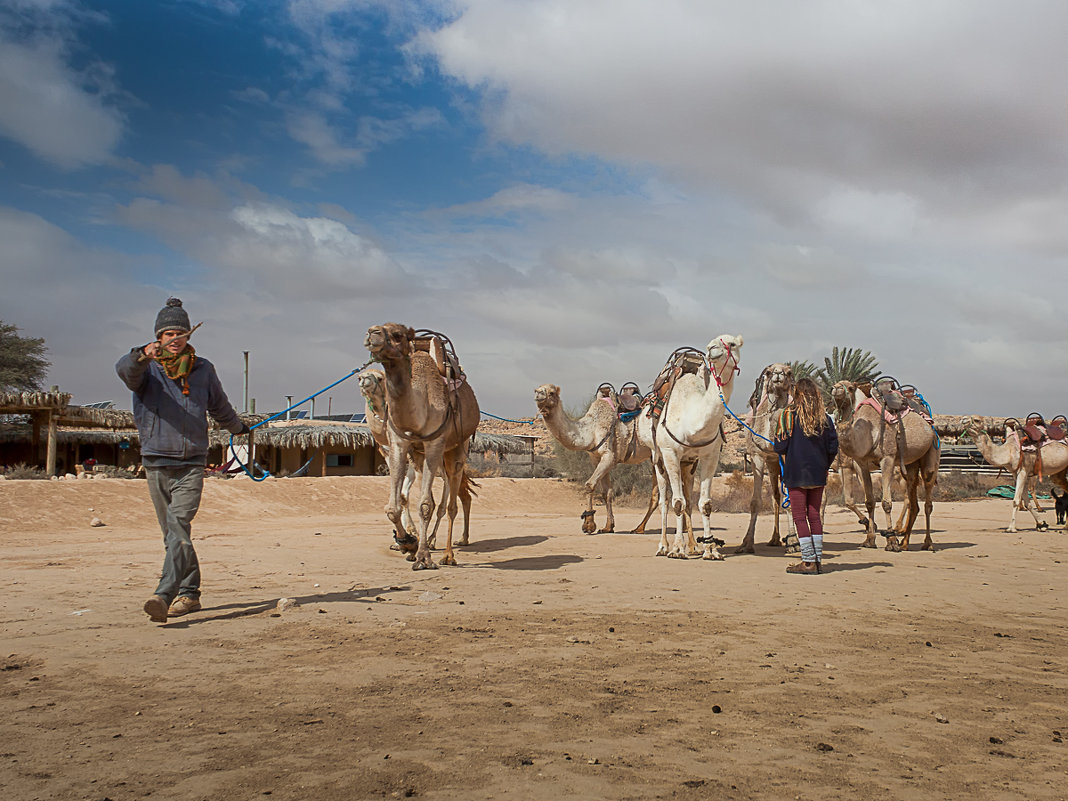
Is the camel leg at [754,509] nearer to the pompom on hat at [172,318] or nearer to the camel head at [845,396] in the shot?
the camel head at [845,396]

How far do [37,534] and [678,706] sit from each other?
1570 cm

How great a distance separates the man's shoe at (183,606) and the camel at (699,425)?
242 inches

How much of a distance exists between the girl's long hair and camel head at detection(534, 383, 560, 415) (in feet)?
16.1

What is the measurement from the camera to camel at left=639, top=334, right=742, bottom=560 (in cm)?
1056

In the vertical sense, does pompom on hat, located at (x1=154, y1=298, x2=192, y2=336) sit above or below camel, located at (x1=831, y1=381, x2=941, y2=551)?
above

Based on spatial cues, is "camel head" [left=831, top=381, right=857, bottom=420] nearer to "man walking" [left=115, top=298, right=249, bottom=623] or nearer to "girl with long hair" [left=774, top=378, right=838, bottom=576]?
"girl with long hair" [left=774, top=378, right=838, bottom=576]

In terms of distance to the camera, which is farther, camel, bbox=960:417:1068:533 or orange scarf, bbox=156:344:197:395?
camel, bbox=960:417:1068:533

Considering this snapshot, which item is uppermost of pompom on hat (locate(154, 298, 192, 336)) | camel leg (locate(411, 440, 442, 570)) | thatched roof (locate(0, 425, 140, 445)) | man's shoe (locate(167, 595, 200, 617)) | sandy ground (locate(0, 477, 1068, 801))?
pompom on hat (locate(154, 298, 192, 336))

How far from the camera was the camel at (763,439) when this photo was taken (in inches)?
451

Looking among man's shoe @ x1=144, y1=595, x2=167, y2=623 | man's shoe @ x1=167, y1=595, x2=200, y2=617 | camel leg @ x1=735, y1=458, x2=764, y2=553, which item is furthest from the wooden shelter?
man's shoe @ x1=144, y1=595, x2=167, y2=623

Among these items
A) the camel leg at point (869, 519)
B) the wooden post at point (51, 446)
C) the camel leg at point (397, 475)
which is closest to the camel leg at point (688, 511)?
the camel leg at point (869, 519)

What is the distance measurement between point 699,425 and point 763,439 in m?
1.70

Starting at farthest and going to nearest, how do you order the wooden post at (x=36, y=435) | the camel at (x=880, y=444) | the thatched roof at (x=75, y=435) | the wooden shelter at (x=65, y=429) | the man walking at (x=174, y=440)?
the thatched roof at (x=75, y=435) → the wooden post at (x=36, y=435) → the wooden shelter at (x=65, y=429) → the camel at (x=880, y=444) → the man walking at (x=174, y=440)

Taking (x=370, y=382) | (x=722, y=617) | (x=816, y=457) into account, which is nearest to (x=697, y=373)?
(x=816, y=457)
